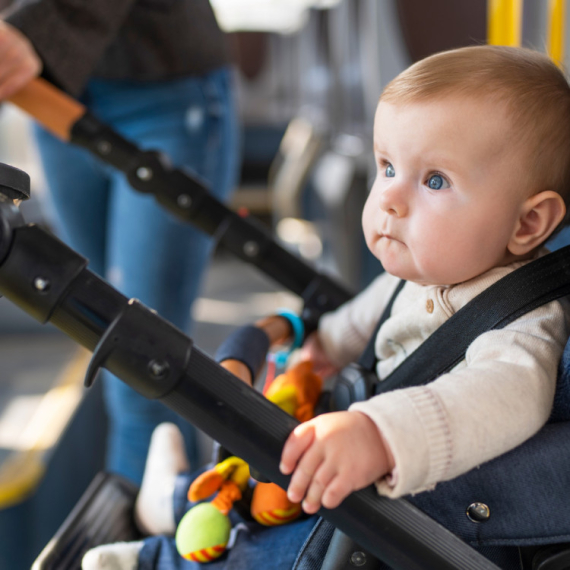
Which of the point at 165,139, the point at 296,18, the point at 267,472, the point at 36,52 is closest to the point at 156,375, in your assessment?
the point at 267,472

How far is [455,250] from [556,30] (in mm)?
415

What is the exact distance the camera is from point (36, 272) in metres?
0.44

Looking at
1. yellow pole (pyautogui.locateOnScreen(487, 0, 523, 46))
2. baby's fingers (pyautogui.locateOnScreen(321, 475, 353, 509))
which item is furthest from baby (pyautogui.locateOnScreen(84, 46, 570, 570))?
yellow pole (pyautogui.locateOnScreen(487, 0, 523, 46))

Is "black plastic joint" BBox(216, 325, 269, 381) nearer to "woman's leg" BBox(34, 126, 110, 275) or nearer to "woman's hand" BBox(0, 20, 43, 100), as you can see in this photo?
"woman's hand" BBox(0, 20, 43, 100)

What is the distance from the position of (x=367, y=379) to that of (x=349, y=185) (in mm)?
1438

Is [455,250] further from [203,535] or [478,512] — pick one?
[203,535]

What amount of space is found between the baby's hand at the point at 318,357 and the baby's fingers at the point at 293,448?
17.6 inches

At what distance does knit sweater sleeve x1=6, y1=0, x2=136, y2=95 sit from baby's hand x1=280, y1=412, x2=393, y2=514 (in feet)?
2.15

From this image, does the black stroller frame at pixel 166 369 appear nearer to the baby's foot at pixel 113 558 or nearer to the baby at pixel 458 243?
the baby at pixel 458 243

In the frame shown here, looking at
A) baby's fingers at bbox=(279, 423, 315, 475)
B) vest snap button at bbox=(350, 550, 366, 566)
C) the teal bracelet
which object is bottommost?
the teal bracelet

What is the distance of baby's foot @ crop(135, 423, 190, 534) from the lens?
72 cm

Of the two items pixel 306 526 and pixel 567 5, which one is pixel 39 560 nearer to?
pixel 306 526

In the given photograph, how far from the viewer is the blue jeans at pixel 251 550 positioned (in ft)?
1.99

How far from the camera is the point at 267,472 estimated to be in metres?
0.45
